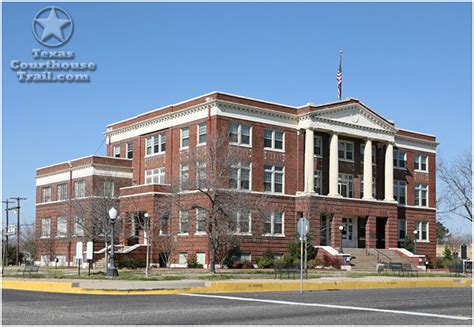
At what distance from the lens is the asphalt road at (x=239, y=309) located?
54.8 feet

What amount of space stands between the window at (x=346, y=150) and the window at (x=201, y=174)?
1519 centimetres

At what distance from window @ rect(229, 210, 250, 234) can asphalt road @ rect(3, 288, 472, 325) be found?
1847 cm

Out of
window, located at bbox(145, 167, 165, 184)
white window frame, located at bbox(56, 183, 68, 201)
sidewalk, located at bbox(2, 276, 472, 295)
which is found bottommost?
sidewalk, located at bbox(2, 276, 472, 295)

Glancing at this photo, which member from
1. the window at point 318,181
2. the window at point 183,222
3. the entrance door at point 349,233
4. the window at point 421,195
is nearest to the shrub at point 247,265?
the window at point 183,222

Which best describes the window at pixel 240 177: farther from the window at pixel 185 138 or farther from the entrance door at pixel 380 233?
the entrance door at pixel 380 233

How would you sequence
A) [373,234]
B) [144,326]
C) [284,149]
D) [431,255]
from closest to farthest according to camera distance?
1. [144,326]
2. [284,149]
3. [373,234]
4. [431,255]

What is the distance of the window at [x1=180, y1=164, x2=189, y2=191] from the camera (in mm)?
45578

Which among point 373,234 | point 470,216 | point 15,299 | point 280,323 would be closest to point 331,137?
point 373,234

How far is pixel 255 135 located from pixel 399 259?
15.8 metres

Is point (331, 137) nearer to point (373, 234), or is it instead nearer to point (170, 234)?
point (373, 234)

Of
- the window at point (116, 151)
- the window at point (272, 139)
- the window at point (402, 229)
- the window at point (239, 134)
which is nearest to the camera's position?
the window at point (239, 134)

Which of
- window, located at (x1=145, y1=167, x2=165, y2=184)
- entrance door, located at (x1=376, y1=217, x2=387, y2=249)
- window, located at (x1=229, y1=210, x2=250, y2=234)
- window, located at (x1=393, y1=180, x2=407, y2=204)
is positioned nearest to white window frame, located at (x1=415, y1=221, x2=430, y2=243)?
window, located at (x1=393, y1=180, x2=407, y2=204)

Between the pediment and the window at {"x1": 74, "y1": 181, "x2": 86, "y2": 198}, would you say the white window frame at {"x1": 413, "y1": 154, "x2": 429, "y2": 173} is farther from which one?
the window at {"x1": 74, "y1": 181, "x2": 86, "y2": 198}

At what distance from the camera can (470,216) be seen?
57500 millimetres
